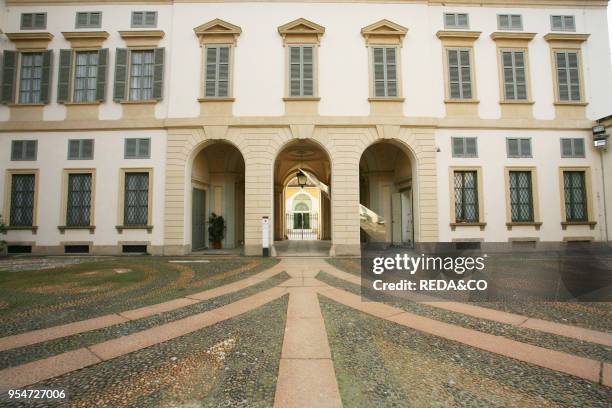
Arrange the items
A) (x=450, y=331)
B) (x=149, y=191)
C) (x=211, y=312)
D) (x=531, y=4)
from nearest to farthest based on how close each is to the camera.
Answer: (x=450, y=331) < (x=211, y=312) < (x=149, y=191) < (x=531, y=4)

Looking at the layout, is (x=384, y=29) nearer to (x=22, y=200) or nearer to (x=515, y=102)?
(x=515, y=102)

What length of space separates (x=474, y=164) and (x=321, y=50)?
792 cm

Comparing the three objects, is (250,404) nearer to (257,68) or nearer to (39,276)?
(39,276)

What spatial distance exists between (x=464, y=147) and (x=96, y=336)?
509 inches

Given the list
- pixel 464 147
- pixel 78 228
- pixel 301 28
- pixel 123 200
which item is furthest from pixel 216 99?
pixel 464 147

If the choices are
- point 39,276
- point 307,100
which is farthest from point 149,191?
point 307,100

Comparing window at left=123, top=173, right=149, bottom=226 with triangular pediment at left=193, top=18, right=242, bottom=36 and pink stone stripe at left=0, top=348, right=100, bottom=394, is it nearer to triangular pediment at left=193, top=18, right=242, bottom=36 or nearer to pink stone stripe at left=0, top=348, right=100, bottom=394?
triangular pediment at left=193, top=18, right=242, bottom=36

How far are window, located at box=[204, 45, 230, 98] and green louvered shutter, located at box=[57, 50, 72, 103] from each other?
5.79 m

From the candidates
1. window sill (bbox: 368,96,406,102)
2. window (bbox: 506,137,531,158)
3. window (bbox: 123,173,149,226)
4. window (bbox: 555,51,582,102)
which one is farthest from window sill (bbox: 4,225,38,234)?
window (bbox: 555,51,582,102)

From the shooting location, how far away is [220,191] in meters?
14.0

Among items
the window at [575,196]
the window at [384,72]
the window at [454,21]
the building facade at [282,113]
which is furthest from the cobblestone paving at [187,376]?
the window at [454,21]

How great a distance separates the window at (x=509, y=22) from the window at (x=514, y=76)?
3.96 feet

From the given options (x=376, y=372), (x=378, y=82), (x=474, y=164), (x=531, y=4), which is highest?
(x=531, y=4)

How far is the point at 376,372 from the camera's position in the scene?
96.9 inches
